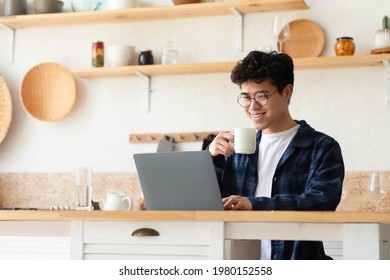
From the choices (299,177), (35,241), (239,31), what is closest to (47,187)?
(239,31)

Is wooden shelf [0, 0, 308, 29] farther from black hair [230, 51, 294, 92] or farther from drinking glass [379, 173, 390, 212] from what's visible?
black hair [230, 51, 294, 92]

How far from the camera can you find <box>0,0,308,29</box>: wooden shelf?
378 cm

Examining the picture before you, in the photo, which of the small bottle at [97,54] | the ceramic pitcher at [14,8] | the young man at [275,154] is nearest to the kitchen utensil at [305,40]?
the small bottle at [97,54]

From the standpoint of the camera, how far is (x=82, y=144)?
13.7 feet

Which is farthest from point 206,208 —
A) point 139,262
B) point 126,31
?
point 126,31

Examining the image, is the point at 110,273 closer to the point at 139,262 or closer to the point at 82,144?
the point at 139,262

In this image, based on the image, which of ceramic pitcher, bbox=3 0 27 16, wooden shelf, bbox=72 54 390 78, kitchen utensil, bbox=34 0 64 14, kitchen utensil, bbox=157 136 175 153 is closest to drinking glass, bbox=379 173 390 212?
wooden shelf, bbox=72 54 390 78

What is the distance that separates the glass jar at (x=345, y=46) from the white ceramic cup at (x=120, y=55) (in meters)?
1.12

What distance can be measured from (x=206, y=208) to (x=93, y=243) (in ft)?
1.09

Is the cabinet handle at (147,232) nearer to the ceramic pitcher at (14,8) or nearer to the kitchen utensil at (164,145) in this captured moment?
the kitchen utensil at (164,145)

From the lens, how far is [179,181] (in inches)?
82.6

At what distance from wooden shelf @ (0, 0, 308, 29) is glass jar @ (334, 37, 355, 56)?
301 mm

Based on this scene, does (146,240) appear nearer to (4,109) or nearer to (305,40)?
(305,40)

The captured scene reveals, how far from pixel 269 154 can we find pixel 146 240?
0.71m
